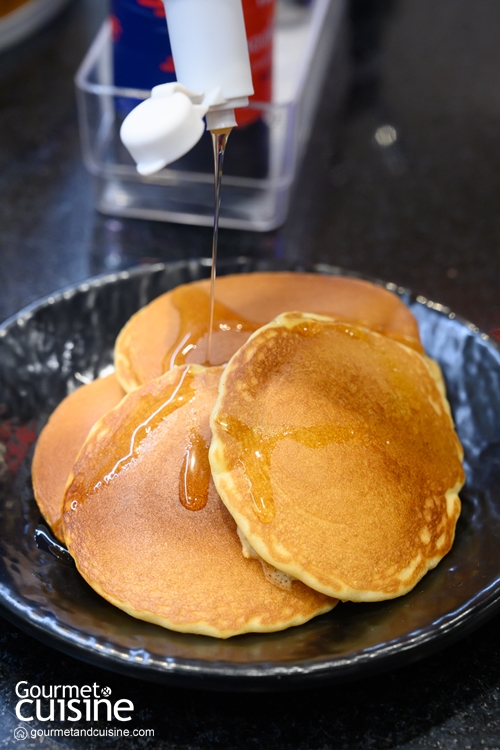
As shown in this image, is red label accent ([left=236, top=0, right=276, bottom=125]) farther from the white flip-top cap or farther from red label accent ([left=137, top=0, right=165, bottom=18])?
the white flip-top cap

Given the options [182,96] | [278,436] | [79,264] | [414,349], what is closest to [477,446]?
[414,349]

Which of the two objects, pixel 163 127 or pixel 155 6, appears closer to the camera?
pixel 163 127

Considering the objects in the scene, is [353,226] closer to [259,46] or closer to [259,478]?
[259,46]

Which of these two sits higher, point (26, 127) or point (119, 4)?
point (119, 4)

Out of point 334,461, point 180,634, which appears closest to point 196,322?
point 334,461

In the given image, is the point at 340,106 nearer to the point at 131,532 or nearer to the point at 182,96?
the point at 182,96

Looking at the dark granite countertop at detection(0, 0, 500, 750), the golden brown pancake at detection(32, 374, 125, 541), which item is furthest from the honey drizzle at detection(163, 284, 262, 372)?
the dark granite countertop at detection(0, 0, 500, 750)
